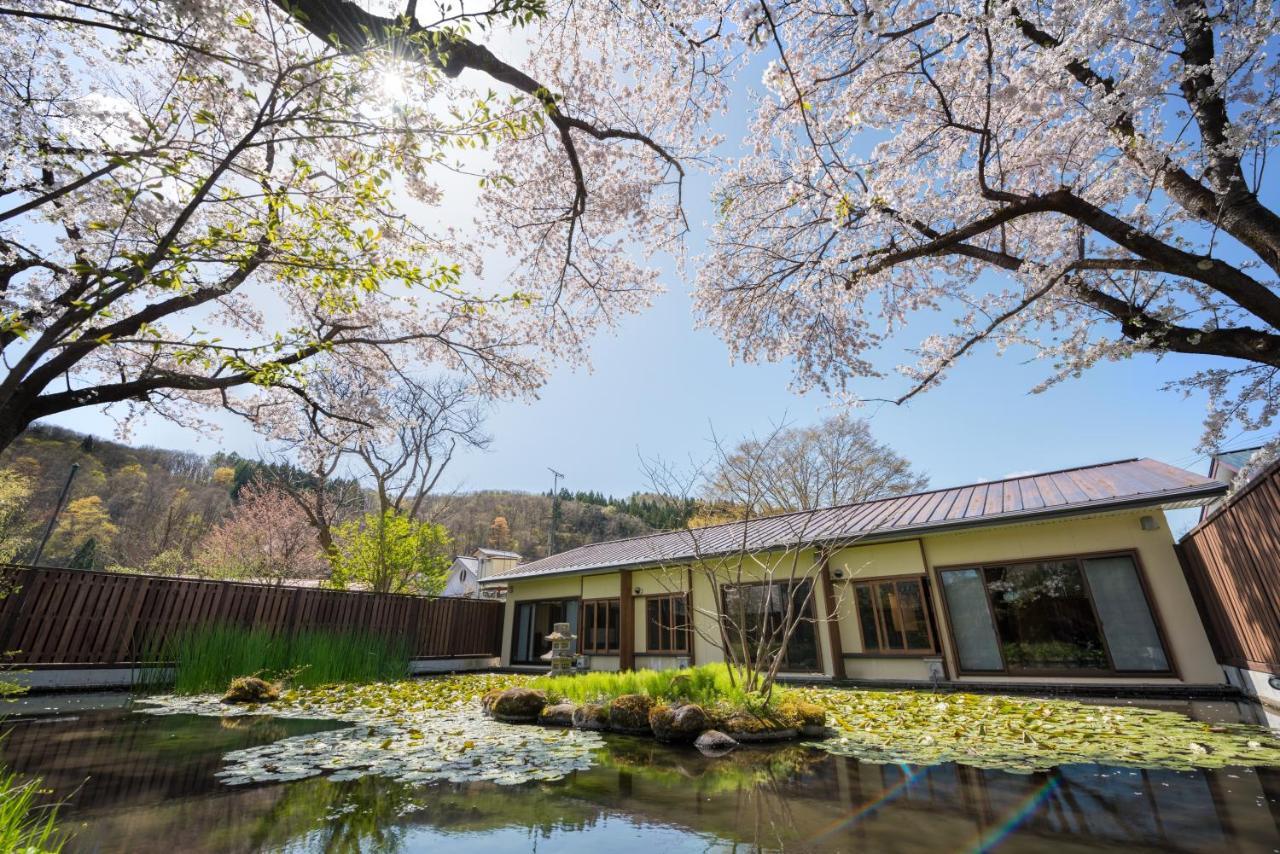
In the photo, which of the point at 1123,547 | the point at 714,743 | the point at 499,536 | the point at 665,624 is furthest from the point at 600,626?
the point at 499,536

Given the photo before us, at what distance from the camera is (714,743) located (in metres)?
4.25

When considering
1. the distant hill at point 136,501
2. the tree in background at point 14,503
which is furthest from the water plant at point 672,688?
the tree in background at point 14,503

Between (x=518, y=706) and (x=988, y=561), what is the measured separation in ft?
23.2

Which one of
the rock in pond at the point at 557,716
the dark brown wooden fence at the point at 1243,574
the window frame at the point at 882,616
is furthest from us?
the window frame at the point at 882,616

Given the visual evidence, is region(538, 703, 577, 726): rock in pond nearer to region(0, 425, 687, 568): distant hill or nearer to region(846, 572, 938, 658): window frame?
region(846, 572, 938, 658): window frame

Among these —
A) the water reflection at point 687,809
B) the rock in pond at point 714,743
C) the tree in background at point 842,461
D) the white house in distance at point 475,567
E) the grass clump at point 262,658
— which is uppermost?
the tree in background at point 842,461

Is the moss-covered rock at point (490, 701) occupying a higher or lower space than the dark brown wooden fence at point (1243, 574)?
lower

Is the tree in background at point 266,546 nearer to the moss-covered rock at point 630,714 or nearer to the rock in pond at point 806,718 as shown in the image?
the moss-covered rock at point 630,714

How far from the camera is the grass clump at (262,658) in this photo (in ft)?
22.9

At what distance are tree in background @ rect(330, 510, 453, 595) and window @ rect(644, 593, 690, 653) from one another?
23.1 feet

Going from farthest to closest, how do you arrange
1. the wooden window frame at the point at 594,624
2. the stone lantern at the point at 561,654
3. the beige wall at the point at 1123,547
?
1. the wooden window frame at the point at 594,624
2. the stone lantern at the point at 561,654
3. the beige wall at the point at 1123,547

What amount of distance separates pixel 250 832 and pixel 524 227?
6.82m

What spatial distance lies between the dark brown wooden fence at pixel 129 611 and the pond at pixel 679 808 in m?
4.99

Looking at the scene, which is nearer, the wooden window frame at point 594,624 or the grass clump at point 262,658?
the grass clump at point 262,658
